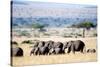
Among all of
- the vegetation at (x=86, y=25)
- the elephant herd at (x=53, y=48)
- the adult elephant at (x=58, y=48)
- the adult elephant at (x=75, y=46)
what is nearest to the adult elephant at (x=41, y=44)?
the elephant herd at (x=53, y=48)

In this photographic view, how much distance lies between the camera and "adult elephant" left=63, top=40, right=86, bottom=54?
7.04 feet

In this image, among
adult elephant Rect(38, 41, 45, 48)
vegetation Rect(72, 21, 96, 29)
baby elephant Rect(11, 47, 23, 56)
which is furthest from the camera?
vegetation Rect(72, 21, 96, 29)

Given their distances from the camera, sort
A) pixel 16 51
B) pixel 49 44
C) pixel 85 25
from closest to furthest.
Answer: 1. pixel 16 51
2. pixel 49 44
3. pixel 85 25

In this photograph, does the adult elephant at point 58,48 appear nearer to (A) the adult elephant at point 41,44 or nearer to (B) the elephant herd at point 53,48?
(B) the elephant herd at point 53,48

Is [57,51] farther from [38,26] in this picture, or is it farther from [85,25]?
[85,25]

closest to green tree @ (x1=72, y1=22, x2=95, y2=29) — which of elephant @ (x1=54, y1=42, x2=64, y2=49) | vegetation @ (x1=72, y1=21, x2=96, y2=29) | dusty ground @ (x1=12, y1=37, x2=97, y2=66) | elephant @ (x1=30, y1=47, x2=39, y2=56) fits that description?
vegetation @ (x1=72, y1=21, x2=96, y2=29)

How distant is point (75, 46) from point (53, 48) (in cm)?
28

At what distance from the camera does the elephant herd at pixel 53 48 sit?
198cm

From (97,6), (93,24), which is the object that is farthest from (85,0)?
(93,24)

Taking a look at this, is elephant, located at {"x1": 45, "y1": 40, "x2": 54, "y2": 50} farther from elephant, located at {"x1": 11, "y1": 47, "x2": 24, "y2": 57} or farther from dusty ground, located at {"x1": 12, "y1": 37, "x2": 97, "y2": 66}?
elephant, located at {"x1": 11, "y1": 47, "x2": 24, "y2": 57}

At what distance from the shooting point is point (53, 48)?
2094 millimetres

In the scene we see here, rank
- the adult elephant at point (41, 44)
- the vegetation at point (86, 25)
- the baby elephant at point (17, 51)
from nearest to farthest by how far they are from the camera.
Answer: the baby elephant at point (17, 51) < the adult elephant at point (41, 44) < the vegetation at point (86, 25)

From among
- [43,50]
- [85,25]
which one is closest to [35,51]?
[43,50]
